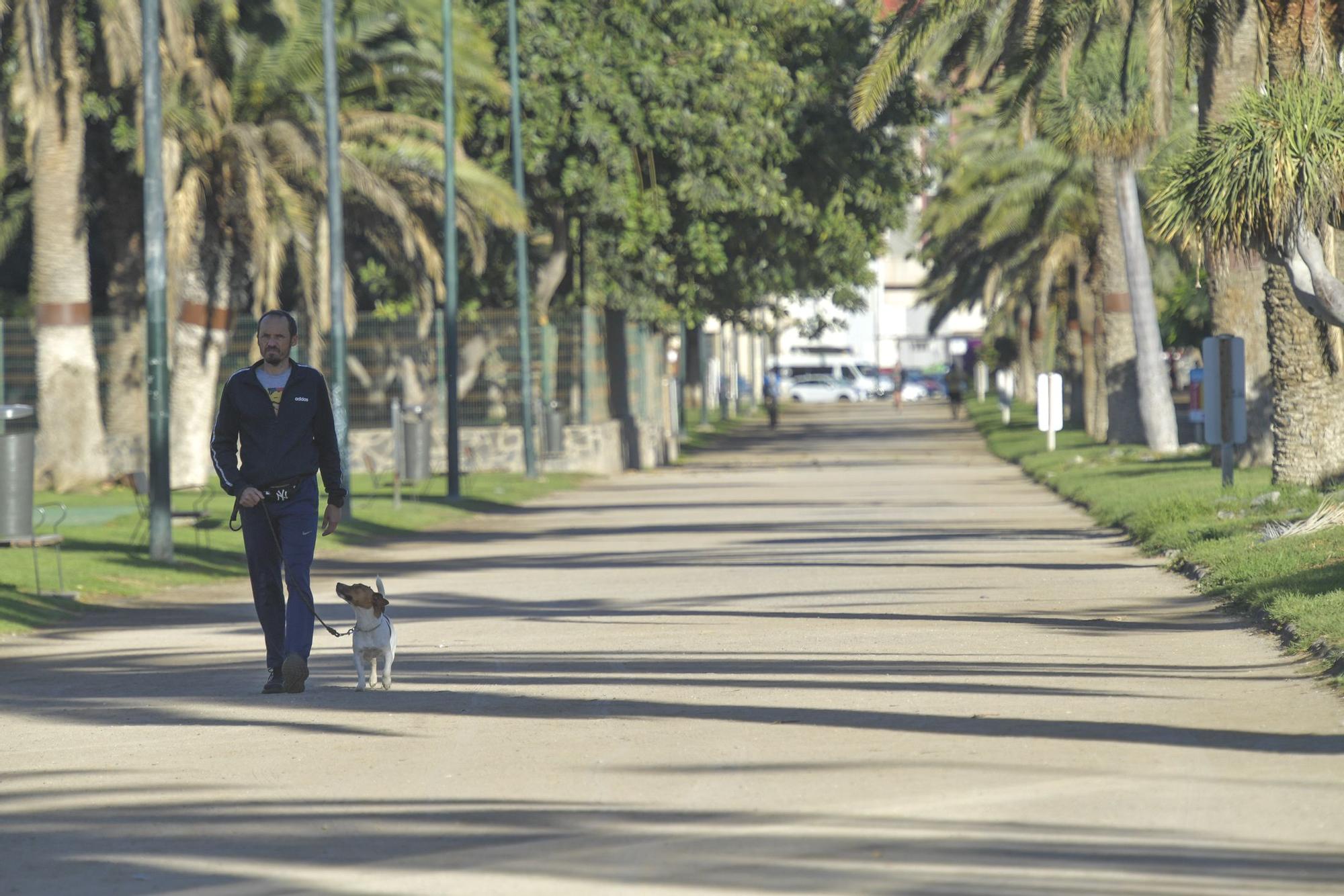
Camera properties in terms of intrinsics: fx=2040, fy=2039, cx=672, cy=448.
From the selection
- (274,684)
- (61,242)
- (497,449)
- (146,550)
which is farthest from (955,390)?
(274,684)

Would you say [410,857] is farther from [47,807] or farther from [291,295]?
[291,295]

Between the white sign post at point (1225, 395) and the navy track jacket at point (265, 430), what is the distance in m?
13.0

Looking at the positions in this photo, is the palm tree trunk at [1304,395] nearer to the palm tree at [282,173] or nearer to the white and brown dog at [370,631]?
the white and brown dog at [370,631]

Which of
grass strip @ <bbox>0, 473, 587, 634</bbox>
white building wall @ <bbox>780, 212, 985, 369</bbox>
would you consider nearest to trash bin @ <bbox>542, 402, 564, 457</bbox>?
grass strip @ <bbox>0, 473, 587, 634</bbox>

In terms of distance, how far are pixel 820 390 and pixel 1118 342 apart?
68259 mm

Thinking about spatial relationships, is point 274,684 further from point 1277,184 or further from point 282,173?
point 282,173

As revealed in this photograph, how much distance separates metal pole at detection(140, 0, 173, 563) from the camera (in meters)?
18.5

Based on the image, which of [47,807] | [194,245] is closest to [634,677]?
[47,807]

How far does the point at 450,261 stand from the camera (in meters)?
29.5

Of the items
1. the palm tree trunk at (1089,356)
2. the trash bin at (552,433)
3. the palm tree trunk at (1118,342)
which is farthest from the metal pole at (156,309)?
the palm tree trunk at (1089,356)

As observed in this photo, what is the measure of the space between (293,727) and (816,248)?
1313 inches

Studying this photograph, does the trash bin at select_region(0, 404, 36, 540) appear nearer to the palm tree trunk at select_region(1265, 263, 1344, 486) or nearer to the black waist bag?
the black waist bag

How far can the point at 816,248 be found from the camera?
136 ft

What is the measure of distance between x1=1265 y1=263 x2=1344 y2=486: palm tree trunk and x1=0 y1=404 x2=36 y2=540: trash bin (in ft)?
38.2
